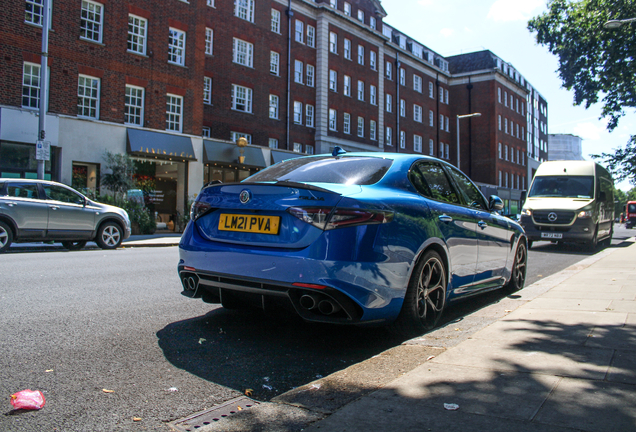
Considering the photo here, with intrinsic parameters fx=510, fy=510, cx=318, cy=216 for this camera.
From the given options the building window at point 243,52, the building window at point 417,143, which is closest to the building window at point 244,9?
the building window at point 243,52

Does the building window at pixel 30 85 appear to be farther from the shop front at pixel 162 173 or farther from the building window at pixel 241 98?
the building window at pixel 241 98

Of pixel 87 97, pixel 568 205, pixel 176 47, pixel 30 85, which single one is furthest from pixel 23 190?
pixel 568 205

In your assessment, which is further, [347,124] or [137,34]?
[347,124]

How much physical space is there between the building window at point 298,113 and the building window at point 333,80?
3.26m

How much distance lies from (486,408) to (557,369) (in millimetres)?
878

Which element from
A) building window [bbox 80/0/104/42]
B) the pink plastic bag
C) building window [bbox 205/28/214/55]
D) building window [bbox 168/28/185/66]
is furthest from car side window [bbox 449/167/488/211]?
building window [bbox 205/28/214/55]

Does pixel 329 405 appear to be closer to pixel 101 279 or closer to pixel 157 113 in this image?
pixel 101 279

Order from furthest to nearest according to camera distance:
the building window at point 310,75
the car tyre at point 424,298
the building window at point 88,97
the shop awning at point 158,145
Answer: the building window at point 310,75
the shop awning at point 158,145
the building window at point 88,97
the car tyre at point 424,298

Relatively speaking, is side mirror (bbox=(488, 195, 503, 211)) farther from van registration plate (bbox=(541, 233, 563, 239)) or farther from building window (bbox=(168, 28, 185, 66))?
building window (bbox=(168, 28, 185, 66))

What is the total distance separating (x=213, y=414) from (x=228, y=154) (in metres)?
24.1

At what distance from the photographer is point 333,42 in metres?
35.2

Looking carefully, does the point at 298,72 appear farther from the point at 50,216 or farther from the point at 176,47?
the point at 50,216

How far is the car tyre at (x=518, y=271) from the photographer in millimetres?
6688

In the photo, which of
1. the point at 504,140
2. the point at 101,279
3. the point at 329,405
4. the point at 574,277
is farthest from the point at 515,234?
the point at 504,140
